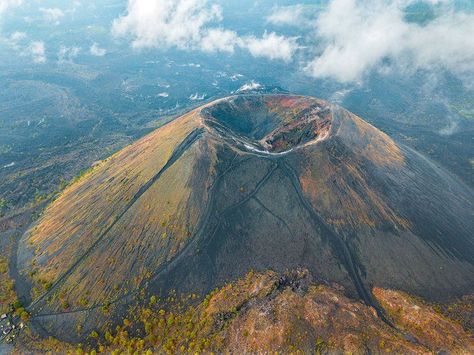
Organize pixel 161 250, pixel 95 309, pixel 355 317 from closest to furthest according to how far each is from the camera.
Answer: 1. pixel 355 317
2. pixel 95 309
3. pixel 161 250

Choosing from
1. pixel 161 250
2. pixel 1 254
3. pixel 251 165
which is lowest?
pixel 1 254

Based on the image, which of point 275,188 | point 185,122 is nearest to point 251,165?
point 275,188

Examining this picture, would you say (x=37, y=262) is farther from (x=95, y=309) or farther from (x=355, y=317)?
(x=355, y=317)

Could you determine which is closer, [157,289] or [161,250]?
[157,289]

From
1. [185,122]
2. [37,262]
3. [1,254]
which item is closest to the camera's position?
[37,262]

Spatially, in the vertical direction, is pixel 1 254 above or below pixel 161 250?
below

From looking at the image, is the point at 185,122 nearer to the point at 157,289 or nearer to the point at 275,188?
the point at 275,188
